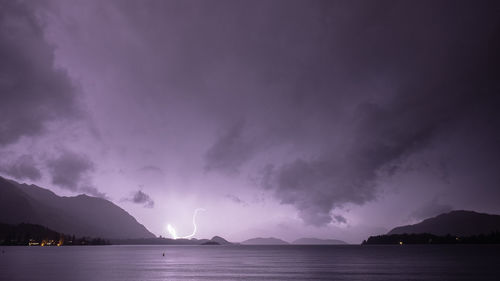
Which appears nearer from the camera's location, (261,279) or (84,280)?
(84,280)

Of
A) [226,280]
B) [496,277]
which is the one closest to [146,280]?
[226,280]

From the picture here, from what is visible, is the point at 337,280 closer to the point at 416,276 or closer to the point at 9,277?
the point at 416,276

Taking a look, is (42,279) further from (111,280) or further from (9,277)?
(111,280)

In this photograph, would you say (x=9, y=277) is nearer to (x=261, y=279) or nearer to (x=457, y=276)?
(x=261, y=279)

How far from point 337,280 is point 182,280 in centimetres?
3483

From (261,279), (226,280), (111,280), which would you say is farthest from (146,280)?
(261,279)

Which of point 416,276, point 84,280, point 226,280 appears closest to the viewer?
point 84,280

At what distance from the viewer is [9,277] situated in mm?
71562

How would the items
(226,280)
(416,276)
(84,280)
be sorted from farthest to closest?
1. (416,276)
2. (226,280)
3. (84,280)

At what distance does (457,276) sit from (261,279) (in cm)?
4643

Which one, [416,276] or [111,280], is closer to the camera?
[111,280]

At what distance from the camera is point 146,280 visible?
74000 mm

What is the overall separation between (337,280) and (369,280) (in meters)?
6.97

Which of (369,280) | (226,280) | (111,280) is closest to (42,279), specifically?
(111,280)
